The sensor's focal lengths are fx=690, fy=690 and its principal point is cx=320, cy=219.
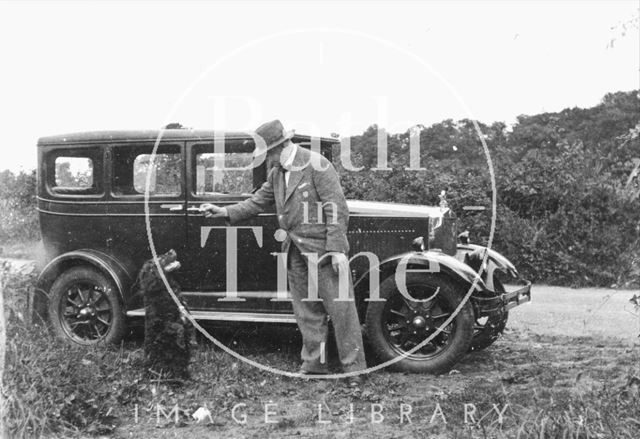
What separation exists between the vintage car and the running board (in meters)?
0.01

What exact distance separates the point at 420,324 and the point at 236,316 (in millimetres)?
1546

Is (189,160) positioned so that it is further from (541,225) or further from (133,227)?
(541,225)

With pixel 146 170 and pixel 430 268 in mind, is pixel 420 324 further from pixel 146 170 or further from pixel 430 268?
pixel 146 170

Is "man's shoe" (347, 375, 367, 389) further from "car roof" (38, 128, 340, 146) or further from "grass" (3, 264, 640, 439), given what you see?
"car roof" (38, 128, 340, 146)

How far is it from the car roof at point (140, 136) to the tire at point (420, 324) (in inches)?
63.0

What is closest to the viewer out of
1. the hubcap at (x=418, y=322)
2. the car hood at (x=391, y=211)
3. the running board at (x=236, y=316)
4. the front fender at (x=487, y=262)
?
the hubcap at (x=418, y=322)

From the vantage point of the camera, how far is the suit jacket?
518cm

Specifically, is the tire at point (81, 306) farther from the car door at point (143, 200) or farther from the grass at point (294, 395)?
the car door at point (143, 200)

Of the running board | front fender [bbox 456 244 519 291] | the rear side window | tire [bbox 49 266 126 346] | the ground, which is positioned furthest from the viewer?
front fender [bbox 456 244 519 291]

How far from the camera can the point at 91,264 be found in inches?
241

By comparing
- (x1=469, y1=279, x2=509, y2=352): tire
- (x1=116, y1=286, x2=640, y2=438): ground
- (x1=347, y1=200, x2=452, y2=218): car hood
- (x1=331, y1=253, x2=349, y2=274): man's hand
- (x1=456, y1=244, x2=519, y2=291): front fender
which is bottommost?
(x1=116, y1=286, x2=640, y2=438): ground

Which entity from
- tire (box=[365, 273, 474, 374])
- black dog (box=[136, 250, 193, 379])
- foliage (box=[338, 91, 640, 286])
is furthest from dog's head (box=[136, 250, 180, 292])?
foliage (box=[338, 91, 640, 286])

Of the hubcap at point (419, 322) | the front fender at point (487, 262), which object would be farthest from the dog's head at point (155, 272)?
the front fender at point (487, 262)

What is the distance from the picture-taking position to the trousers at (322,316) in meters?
5.27
